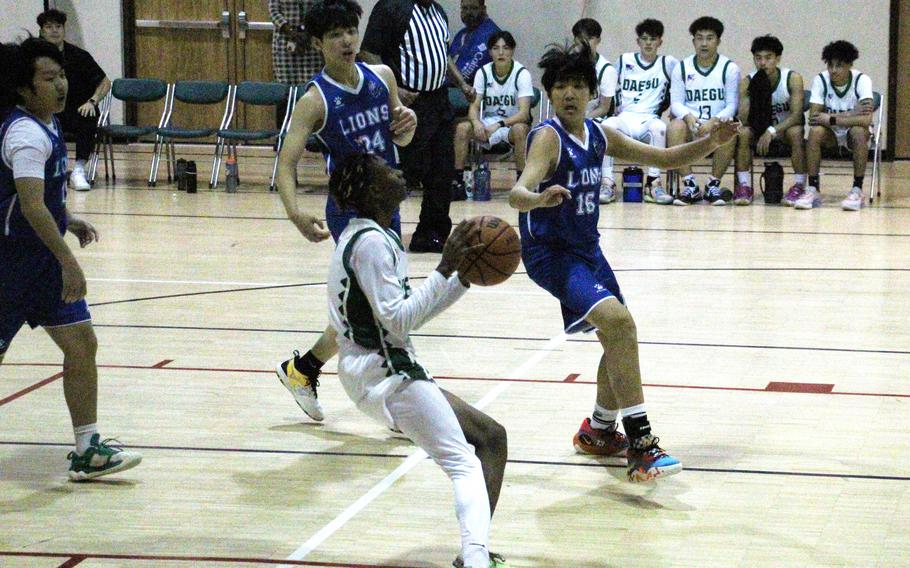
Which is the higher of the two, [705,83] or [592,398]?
[705,83]

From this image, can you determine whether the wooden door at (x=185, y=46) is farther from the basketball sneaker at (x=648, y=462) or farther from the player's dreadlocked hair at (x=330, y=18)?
the basketball sneaker at (x=648, y=462)

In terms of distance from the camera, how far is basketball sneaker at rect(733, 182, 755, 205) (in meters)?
12.2

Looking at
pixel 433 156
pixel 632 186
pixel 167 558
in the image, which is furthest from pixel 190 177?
pixel 167 558

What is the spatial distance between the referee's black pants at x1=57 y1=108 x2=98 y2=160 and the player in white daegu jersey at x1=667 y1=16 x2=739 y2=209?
20.2ft

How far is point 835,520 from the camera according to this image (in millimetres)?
4031

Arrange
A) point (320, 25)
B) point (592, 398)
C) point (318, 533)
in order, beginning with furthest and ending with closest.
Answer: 1. point (592, 398)
2. point (320, 25)
3. point (318, 533)

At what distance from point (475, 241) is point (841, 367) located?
3273mm

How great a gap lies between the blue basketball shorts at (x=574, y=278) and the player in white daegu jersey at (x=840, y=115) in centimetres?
771

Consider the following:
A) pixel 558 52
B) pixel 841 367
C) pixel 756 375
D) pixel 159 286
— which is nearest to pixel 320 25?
pixel 558 52

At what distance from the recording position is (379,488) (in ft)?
14.5

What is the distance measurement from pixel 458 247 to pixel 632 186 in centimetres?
966

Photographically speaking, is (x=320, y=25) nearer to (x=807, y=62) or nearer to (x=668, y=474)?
(x=668, y=474)

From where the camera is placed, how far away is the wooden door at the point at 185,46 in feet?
55.5

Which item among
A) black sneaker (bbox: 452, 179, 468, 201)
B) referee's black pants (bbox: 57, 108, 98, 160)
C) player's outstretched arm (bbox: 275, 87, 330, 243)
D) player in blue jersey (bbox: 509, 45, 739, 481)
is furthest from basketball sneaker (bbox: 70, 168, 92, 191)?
player in blue jersey (bbox: 509, 45, 739, 481)
